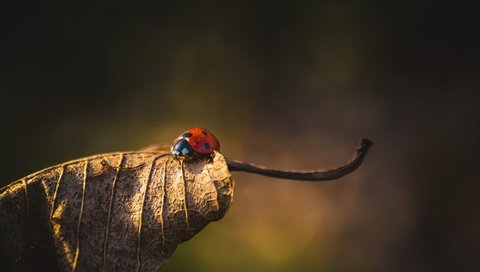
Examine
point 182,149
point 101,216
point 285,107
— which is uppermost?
point 285,107

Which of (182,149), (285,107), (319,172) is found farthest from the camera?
(285,107)

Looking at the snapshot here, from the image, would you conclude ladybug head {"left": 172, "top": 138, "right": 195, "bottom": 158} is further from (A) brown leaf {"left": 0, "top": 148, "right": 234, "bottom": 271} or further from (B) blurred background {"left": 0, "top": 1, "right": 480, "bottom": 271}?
(B) blurred background {"left": 0, "top": 1, "right": 480, "bottom": 271}

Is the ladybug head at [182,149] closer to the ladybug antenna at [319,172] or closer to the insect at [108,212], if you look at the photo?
the insect at [108,212]

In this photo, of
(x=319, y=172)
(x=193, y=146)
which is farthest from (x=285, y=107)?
(x=319, y=172)

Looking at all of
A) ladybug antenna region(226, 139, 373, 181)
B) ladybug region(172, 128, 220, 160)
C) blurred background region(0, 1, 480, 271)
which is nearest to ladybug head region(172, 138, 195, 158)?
ladybug region(172, 128, 220, 160)

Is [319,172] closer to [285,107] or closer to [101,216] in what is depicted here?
[101,216]

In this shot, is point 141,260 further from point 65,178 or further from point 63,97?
point 63,97

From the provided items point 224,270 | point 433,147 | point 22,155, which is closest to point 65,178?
point 224,270
